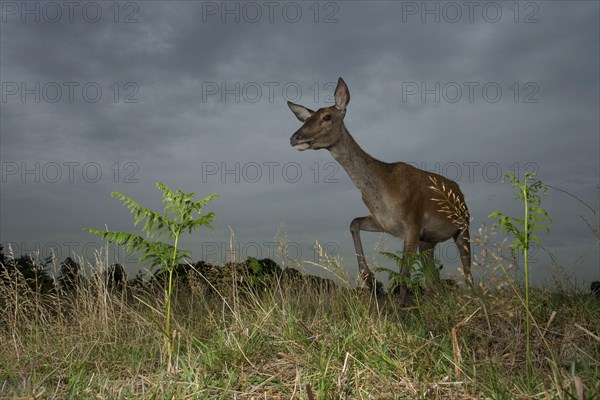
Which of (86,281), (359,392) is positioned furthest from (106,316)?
(359,392)

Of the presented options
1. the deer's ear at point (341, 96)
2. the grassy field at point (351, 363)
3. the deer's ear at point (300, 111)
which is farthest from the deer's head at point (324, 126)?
the grassy field at point (351, 363)

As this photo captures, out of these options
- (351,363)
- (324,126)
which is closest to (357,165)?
(324,126)

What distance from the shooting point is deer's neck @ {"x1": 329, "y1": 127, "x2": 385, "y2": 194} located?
32.6 feet

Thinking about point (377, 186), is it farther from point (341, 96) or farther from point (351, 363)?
point (351, 363)

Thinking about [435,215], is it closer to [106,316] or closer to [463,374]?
[106,316]

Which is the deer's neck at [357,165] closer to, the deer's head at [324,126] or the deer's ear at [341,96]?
the deer's head at [324,126]

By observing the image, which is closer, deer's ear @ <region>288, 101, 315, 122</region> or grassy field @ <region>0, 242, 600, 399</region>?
grassy field @ <region>0, 242, 600, 399</region>

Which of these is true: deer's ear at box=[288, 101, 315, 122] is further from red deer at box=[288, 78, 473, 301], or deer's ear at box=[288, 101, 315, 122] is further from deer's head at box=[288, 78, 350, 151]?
deer's head at box=[288, 78, 350, 151]

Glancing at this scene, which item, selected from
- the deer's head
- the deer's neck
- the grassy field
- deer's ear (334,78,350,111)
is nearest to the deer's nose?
the deer's head

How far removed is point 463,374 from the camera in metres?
3.79

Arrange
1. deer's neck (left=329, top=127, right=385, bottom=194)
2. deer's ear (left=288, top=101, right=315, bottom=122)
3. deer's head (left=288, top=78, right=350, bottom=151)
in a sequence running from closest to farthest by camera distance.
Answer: deer's head (left=288, top=78, right=350, bottom=151) → deer's neck (left=329, top=127, right=385, bottom=194) → deer's ear (left=288, top=101, right=315, bottom=122)

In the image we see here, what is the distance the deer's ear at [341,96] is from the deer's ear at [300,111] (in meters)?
0.52

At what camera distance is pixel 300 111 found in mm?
10352

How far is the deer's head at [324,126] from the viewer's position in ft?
30.5
